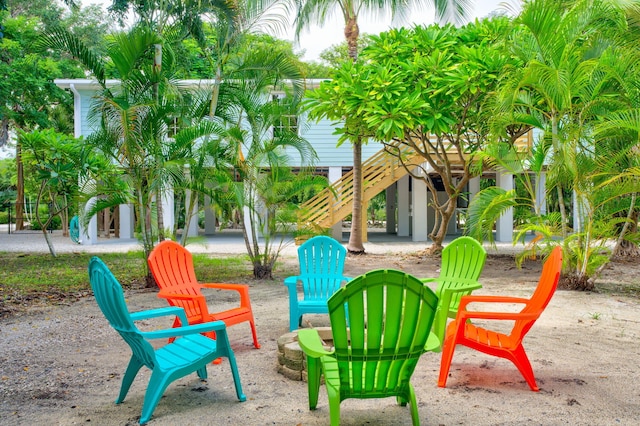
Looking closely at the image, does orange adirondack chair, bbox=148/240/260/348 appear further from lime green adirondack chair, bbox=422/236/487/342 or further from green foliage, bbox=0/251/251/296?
green foliage, bbox=0/251/251/296

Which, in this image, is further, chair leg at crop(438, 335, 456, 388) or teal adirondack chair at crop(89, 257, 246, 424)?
chair leg at crop(438, 335, 456, 388)

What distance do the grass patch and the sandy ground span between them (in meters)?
2.41

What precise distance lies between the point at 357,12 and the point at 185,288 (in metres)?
11.3

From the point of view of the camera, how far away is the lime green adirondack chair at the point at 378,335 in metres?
2.95

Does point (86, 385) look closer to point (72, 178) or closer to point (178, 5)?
point (178, 5)

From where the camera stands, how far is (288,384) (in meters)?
4.14

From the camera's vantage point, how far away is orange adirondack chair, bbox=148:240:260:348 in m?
4.83

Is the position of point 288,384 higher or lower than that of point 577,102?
lower

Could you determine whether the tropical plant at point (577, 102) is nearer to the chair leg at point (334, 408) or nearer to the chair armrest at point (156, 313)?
the chair armrest at point (156, 313)

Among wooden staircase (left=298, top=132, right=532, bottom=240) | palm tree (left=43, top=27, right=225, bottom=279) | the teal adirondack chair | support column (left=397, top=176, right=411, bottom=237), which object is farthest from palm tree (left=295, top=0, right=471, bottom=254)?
the teal adirondack chair

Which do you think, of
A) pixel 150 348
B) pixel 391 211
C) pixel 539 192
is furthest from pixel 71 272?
pixel 391 211

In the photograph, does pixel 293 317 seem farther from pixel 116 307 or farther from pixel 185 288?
pixel 116 307

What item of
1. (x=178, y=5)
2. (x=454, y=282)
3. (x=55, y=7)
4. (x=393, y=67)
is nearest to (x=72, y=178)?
(x=178, y=5)

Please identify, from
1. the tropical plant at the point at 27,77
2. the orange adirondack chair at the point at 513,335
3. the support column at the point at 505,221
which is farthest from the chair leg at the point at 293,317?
the tropical plant at the point at 27,77
